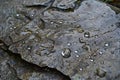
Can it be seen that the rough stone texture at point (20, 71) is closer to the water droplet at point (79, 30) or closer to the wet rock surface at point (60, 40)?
the wet rock surface at point (60, 40)

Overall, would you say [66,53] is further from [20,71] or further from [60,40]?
[20,71]

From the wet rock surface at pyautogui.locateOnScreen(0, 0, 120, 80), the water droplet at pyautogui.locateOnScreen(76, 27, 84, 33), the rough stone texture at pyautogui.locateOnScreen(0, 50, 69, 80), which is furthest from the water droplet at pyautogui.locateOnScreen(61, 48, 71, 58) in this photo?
the water droplet at pyautogui.locateOnScreen(76, 27, 84, 33)

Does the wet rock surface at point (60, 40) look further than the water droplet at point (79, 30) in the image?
No

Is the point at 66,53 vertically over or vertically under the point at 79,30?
under

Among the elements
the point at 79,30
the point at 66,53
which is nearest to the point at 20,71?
the point at 66,53

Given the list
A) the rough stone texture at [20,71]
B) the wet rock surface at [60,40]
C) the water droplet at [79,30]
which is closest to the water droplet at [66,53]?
the wet rock surface at [60,40]

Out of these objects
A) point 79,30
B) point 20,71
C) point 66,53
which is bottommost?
point 20,71

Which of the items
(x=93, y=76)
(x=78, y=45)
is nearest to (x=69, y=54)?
(x=78, y=45)

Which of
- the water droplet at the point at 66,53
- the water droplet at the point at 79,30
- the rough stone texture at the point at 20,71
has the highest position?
the water droplet at the point at 79,30

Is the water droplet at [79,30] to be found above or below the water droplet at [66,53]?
above
